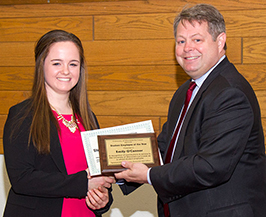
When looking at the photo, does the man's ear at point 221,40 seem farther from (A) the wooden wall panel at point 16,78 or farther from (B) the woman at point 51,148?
(A) the wooden wall panel at point 16,78

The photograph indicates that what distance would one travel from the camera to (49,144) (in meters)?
1.75

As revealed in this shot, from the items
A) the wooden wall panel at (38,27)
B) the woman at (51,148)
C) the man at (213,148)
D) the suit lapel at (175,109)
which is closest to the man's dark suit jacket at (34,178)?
the woman at (51,148)

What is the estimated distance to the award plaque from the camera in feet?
5.64

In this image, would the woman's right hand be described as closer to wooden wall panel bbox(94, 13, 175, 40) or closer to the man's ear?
the man's ear

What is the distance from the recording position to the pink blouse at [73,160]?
1.80m

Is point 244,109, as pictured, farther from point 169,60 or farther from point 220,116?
point 169,60

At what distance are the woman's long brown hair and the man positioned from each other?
0.46 m

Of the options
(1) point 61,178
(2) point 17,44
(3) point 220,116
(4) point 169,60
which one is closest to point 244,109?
(3) point 220,116

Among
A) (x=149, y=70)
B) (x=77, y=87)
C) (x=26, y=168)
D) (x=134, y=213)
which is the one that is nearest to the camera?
(x=26, y=168)

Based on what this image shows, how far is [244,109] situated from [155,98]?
1.30 meters

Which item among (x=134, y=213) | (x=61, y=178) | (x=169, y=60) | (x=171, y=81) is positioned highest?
→ (x=169, y=60)

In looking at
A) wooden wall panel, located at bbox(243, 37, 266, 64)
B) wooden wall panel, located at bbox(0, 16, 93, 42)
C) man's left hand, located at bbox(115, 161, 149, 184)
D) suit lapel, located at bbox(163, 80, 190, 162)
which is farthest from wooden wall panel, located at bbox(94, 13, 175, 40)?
man's left hand, located at bbox(115, 161, 149, 184)

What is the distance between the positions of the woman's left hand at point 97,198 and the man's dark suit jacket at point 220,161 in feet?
1.27

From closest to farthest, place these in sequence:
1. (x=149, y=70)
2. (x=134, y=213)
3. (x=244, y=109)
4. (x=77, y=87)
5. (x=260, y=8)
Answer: (x=244, y=109) → (x=77, y=87) → (x=260, y=8) → (x=149, y=70) → (x=134, y=213)
